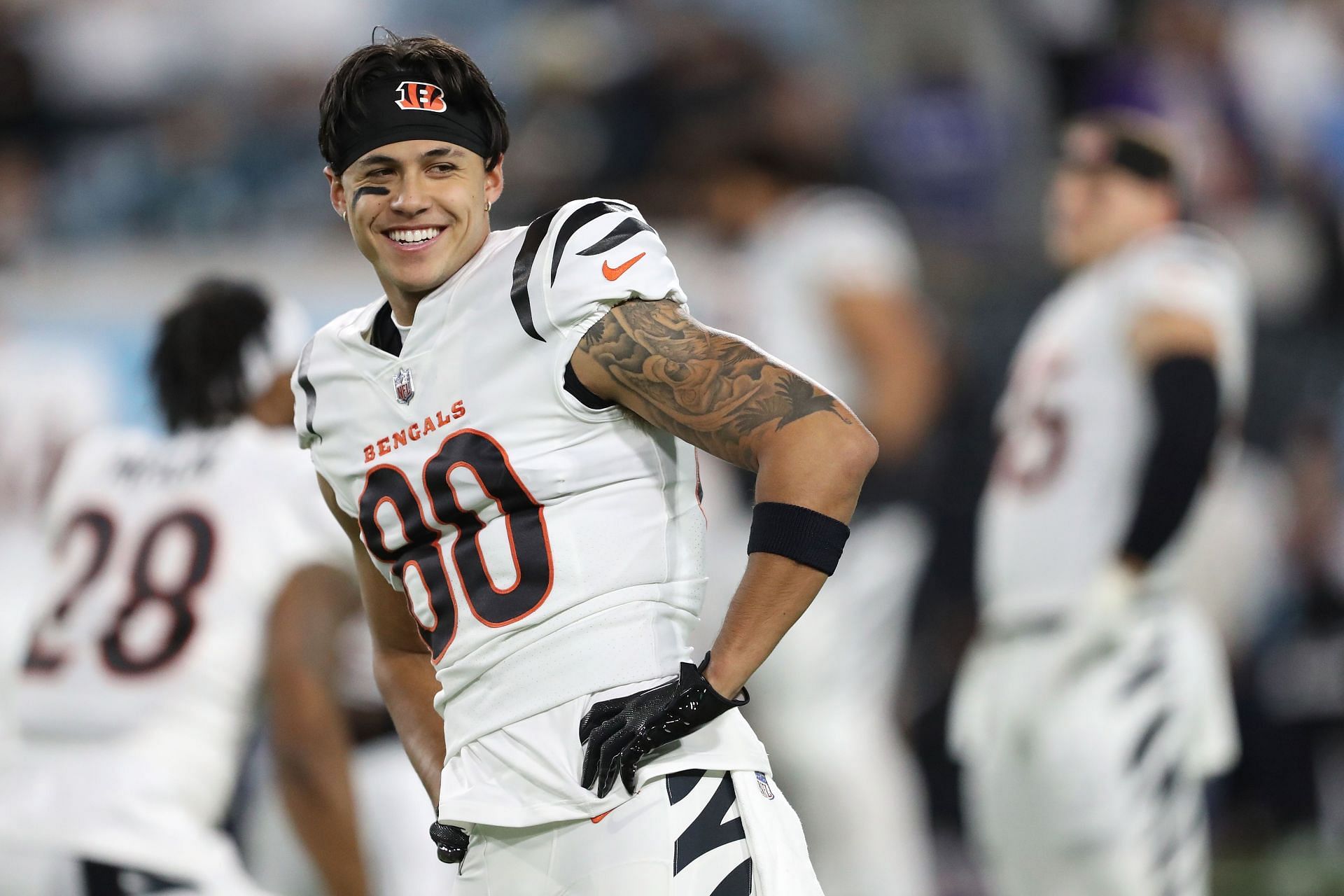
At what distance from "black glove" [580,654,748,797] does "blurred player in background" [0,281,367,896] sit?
1930mm

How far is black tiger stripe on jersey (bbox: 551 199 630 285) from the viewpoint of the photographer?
2547 mm

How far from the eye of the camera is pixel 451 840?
2742mm

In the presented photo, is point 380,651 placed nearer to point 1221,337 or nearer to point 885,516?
point 1221,337

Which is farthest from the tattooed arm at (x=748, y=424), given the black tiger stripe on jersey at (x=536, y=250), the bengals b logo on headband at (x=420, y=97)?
the bengals b logo on headband at (x=420, y=97)

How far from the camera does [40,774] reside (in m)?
4.23

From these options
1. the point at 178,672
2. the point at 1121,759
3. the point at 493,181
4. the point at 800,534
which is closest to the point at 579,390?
the point at 800,534

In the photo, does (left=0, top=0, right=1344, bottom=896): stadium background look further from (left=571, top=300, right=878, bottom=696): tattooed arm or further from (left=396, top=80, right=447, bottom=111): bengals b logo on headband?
(left=571, top=300, right=878, bottom=696): tattooed arm

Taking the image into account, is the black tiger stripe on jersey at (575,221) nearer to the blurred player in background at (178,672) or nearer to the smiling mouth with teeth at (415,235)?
the smiling mouth with teeth at (415,235)

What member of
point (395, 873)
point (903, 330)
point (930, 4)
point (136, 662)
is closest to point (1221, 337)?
point (903, 330)

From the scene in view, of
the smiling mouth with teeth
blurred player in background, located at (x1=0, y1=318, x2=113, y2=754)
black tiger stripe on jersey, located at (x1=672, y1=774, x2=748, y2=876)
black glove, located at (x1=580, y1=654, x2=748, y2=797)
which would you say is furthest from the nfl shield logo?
blurred player in background, located at (x1=0, y1=318, x2=113, y2=754)

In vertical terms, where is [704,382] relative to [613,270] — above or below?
below

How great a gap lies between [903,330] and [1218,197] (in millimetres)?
2947

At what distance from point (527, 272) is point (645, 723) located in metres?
0.68

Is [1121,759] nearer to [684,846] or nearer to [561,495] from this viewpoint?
[684,846]
